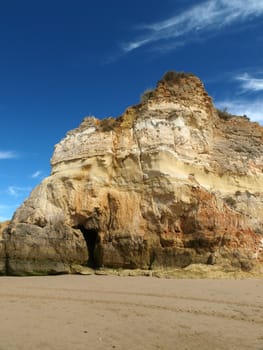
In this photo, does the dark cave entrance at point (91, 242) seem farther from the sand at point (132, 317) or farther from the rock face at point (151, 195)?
the sand at point (132, 317)

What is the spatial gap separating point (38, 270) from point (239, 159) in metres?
8.99

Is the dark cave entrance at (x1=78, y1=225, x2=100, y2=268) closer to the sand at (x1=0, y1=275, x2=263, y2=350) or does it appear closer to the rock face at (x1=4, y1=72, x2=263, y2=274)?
the rock face at (x1=4, y1=72, x2=263, y2=274)

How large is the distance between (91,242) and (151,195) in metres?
2.86

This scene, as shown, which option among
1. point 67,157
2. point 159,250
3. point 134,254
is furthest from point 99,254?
point 67,157

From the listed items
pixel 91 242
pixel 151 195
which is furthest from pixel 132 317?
pixel 91 242

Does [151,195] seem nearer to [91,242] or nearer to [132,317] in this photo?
[91,242]

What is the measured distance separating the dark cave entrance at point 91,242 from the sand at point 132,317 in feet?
13.4

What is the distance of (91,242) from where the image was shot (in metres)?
14.2

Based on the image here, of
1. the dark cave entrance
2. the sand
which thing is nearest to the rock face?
the dark cave entrance

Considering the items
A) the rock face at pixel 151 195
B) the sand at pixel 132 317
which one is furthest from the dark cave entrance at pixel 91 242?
the sand at pixel 132 317

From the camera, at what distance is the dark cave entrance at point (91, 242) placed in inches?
531

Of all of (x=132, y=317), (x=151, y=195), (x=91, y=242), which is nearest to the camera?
(x=132, y=317)

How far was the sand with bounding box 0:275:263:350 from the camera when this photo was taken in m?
4.48

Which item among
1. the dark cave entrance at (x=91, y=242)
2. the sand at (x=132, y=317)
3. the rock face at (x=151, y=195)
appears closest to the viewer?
the sand at (x=132, y=317)
